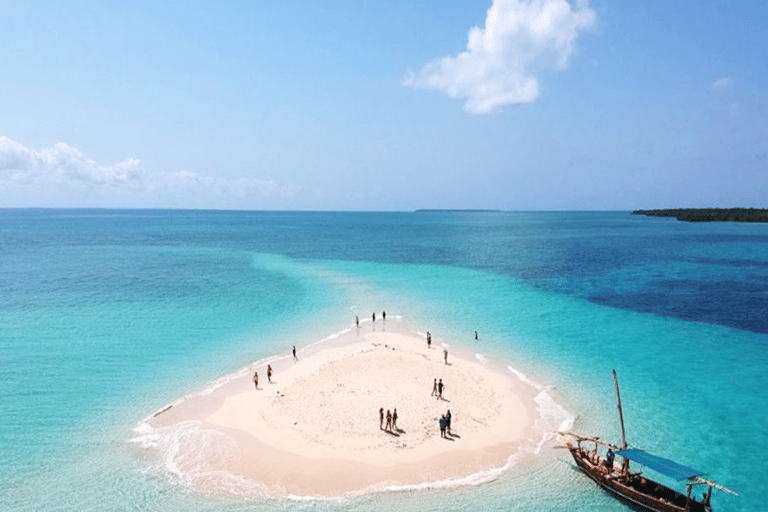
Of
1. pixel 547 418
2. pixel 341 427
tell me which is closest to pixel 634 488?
pixel 547 418

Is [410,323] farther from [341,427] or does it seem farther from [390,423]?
[341,427]

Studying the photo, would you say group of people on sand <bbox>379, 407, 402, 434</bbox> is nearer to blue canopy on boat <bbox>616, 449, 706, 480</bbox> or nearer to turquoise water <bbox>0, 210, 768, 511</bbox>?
turquoise water <bbox>0, 210, 768, 511</bbox>

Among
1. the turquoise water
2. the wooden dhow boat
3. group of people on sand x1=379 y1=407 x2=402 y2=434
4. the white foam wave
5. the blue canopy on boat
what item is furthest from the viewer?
group of people on sand x1=379 y1=407 x2=402 y2=434

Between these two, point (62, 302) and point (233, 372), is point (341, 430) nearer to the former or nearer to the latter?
point (233, 372)

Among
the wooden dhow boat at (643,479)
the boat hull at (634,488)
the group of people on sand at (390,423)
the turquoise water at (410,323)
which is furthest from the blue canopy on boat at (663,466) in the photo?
the group of people on sand at (390,423)

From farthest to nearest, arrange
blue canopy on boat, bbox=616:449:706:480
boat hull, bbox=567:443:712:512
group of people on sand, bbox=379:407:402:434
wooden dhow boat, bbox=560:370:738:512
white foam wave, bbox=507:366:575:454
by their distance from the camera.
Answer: group of people on sand, bbox=379:407:402:434
white foam wave, bbox=507:366:575:454
blue canopy on boat, bbox=616:449:706:480
boat hull, bbox=567:443:712:512
wooden dhow boat, bbox=560:370:738:512

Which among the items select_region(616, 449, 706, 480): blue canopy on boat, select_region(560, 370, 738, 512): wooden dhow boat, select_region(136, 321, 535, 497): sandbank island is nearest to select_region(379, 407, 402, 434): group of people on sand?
select_region(136, 321, 535, 497): sandbank island

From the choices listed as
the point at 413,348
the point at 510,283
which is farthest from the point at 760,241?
the point at 413,348
